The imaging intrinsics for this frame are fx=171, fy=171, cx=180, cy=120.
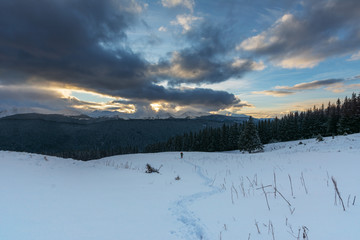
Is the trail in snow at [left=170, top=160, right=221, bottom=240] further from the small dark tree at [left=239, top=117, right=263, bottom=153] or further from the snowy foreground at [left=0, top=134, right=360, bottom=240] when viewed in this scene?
the small dark tree at [left=239, top=117, right=263, bottom=153]

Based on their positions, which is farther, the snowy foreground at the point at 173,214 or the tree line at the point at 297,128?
the tree line at the point at 297,128

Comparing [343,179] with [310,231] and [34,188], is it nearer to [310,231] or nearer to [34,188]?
[310,231]

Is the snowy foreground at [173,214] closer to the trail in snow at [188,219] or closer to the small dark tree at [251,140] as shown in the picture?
the trail in snow at [188,219]

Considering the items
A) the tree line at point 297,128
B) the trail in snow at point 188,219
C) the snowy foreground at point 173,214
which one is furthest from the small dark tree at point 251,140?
the trail in snow at point 188,219

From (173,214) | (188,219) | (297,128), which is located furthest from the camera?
(297,128)

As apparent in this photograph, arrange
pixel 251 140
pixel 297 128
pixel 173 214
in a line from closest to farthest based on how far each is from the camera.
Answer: pixel 173 214, pixel 251 140, pixel 297 128

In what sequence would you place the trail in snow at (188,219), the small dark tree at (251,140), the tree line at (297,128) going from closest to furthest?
1. the trail in snow at (188,219)
2. the small dark tree at (251,140)
3. the tree line at (297,128)

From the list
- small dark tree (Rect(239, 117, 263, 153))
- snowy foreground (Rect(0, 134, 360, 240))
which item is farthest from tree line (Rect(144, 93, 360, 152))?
snowy foreground (Rect(0, 134, 360, 240))

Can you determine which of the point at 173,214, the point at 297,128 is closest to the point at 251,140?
the point at 297,128

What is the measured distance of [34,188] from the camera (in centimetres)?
479

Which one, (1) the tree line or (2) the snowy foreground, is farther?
(1) the tree line

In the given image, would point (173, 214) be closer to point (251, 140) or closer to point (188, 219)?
point (188, 219)

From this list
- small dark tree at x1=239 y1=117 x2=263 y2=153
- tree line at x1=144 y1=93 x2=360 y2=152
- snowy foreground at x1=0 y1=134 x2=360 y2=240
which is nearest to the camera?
snowy foreground at x1=0 y1=134 x2=360 y2=240

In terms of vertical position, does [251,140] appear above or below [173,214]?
below
